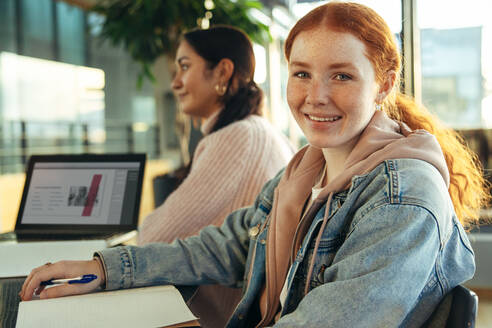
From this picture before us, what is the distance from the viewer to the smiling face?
1.91 meters

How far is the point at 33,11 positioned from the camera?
21.6ft

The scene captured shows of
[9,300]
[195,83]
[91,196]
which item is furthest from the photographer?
[195,83]

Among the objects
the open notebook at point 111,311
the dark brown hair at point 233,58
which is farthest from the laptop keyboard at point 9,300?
the dark brown hair at point 233,58

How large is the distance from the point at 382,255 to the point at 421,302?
12cm

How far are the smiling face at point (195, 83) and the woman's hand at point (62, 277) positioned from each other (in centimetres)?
99

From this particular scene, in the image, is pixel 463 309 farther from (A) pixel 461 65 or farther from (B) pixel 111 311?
(A) pixel 461 65

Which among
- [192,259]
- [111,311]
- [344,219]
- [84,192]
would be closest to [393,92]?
[344,219]

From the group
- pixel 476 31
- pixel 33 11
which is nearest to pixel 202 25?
pixel 476 31

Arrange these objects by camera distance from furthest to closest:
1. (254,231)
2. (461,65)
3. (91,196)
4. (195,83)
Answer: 1. (461,65)
2. (195,83)
3. (91,196)
4. (254,231)

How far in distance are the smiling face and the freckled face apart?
3.23 feet

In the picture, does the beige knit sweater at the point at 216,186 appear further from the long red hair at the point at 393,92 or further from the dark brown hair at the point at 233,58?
the long red hair at the point at 393,92

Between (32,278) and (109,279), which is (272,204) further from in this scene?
(32,278)

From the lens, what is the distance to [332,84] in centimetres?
90

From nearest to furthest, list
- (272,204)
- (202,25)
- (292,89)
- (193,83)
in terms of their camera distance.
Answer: (292,89) < (272,204) < (193,83) < (202,25)
